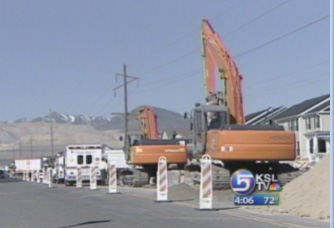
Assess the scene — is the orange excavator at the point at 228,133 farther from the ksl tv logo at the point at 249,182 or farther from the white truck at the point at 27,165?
the white truck at the point at 27,165

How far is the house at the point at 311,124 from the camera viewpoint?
82938mm

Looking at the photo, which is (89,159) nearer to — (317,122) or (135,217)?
(135,217)

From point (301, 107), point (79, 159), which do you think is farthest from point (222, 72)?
point (301, 107)

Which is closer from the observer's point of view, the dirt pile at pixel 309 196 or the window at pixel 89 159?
the dirt pile at pixel 309 196

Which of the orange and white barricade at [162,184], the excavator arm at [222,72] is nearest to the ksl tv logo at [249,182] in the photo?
the orange and white barricade at [162,184]

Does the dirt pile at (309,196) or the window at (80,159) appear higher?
the window at (80,159)

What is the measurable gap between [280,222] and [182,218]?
8.77 feet

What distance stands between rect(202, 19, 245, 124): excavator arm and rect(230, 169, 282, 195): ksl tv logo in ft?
11.5

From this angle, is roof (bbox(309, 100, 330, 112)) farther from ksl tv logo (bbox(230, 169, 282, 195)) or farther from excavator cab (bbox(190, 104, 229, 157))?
ksl tv logo (bbox(230, 169, 282, 195))

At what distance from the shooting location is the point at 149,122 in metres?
51.4

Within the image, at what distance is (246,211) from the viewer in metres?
22.7

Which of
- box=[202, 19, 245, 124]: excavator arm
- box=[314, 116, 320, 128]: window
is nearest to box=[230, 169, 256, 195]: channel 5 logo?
box=[202, 19, 245, 124]: excavator arm

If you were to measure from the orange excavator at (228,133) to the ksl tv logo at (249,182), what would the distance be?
1.30 feet

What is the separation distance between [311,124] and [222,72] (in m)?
56.0
